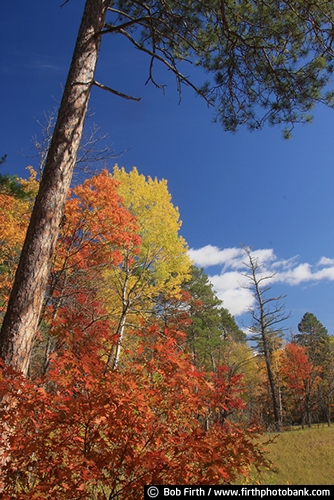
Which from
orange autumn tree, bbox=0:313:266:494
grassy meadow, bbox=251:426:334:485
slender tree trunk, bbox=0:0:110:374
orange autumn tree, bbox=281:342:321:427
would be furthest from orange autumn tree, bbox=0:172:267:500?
orange autumn tree, bbox=281:342:321:427

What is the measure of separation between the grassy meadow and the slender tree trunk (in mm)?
3799

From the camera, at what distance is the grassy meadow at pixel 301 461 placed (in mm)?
6062

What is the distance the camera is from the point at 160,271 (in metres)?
10.6

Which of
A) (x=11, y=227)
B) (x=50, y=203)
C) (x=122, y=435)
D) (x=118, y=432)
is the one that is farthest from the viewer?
(x=11, y=227)

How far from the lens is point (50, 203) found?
3412 millimetres

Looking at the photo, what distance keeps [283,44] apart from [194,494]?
6.22 meters

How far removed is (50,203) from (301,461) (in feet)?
27.3

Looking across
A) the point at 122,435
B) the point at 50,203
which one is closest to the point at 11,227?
the point at 50,203

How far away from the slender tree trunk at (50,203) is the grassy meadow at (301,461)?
3799 millimetres

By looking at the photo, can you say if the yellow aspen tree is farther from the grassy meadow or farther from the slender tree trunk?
the slender tree trunk

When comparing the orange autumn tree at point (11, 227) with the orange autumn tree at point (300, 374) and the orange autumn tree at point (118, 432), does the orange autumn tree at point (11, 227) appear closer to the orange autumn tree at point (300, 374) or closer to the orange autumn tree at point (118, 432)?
the orange autumn tree at point (118, 432)

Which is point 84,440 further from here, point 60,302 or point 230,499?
point 60,302

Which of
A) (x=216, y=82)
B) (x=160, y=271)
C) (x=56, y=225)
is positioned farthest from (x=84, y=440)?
(x=160, y=271)

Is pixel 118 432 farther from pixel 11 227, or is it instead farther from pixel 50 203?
pixel 11 227
